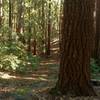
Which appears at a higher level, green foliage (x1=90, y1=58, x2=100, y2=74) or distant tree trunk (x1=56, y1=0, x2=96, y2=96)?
distant tree trunk (x1=56, y1=0, x2=96, y2=96)

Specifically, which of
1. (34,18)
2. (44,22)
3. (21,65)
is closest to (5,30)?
(21,65)

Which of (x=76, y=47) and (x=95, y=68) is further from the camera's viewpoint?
(x=95, y=68)

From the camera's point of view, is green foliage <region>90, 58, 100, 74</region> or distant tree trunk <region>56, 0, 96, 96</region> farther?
green foliage <region>90, 58, 100, 74</region>

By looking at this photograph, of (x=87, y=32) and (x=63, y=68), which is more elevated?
(x=87, y=32)

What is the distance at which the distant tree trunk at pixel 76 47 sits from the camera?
7.05 m

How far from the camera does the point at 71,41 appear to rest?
23.3 ft

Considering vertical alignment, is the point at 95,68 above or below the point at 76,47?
below

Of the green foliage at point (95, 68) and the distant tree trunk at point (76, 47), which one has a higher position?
the distant tree trunk at point (76, 47)

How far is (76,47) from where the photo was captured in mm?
7086

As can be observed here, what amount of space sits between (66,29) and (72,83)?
1304mm

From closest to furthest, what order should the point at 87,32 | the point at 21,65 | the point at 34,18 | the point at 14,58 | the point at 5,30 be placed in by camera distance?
the point at 87,32
the point at 14,58
the point at 21,65
the point at 5,30
the point at 34,18

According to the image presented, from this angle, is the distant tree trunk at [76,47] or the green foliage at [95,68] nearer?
the distant tree trunk at [76,47]

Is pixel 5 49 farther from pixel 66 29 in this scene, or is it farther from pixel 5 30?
pixel 66 29

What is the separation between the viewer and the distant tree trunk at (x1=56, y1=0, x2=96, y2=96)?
705 cm
